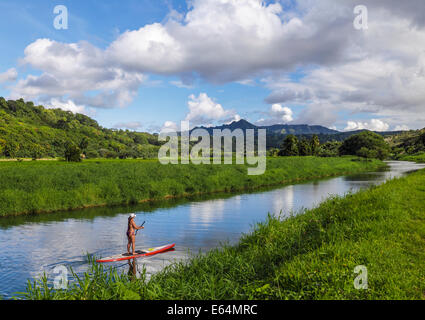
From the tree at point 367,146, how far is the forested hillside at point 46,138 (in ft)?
217

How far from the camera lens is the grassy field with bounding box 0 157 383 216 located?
2217cm

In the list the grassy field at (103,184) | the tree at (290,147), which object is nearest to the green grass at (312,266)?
the grassy field at (103,184)

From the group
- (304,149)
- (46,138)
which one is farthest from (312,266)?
(46,138)

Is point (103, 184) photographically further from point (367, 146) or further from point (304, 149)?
point (367, 146)

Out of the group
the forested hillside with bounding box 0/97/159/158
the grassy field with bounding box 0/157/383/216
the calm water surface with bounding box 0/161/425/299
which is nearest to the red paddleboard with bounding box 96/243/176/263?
the calm water surface with bounding box 0/161/425/299

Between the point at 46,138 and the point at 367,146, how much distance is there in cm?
9991

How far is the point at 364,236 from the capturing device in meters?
8.86

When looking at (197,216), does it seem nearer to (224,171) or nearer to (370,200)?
(370,200)

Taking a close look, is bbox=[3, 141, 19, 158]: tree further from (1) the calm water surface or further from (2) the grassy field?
(1) the calm water surface

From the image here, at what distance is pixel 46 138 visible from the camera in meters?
94.1

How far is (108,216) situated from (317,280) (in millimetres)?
17267

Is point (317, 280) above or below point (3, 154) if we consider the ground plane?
below

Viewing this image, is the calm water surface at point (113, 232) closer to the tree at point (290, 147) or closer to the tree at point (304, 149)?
the tree at point (290, 147)
